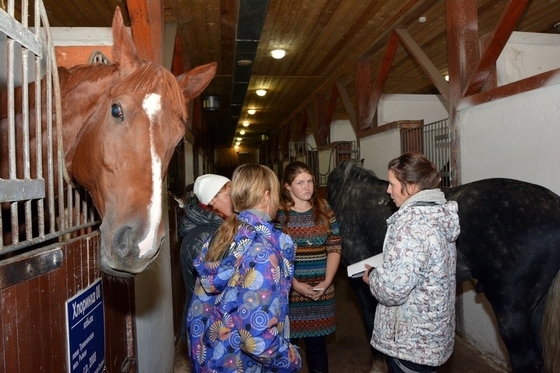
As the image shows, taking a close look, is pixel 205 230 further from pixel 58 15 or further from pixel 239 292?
pixel 58 15

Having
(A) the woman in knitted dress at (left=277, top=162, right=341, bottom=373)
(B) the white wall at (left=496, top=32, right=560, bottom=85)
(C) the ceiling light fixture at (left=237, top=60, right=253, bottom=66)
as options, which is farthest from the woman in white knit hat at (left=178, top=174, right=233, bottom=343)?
(C) the ceiling light fixture at (left=237, top=60, right=253, bottom=66)

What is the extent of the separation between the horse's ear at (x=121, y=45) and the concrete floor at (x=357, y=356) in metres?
2.72

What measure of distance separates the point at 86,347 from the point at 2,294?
0.60m

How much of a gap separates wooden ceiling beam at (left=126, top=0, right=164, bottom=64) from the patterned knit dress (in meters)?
1.40

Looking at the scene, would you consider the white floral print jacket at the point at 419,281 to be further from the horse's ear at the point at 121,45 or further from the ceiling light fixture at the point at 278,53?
the ceiling light fixture at the point at 278,53

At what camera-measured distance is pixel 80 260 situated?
4.71ft

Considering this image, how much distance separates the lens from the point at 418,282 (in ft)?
5.86

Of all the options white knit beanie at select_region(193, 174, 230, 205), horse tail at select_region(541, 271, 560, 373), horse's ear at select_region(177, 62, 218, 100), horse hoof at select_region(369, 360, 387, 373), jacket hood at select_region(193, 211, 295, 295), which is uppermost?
horse's ear at select_region(177, 62, 218, 100)

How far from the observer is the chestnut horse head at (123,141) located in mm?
1256

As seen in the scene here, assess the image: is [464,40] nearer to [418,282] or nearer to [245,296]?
[418,282]

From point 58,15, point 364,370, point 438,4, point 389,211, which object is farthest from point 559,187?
point 58,15

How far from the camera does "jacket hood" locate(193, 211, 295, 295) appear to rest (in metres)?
1.42

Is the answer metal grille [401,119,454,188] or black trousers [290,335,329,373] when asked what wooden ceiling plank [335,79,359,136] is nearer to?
metal grille [401,119,454,188]

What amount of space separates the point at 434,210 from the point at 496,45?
2334mm
